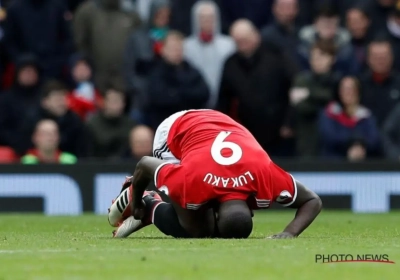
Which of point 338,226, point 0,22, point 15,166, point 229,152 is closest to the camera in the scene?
point 229,152

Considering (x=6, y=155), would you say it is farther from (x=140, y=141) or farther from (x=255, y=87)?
(x=255, y=87)

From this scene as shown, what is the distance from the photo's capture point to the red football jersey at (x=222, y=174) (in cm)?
962

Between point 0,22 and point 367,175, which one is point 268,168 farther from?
point 0,22

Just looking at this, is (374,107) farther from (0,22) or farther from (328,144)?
(0,22)

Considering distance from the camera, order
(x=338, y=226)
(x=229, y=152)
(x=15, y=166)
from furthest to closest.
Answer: (x=15, y=166) → (x=338, y=226) → (x=229, y=152)

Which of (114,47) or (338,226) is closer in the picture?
(338,226)

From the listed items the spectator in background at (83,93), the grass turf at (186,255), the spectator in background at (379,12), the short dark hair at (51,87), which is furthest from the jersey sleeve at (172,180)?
the spectator in background at (379,12)

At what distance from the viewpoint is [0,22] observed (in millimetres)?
18297

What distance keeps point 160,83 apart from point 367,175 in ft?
10.8

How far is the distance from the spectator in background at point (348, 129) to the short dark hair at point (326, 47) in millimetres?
813

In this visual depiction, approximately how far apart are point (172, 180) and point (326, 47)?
8265 mm

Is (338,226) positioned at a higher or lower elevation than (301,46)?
lower

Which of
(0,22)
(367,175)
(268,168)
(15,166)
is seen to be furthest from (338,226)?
(0,22)
